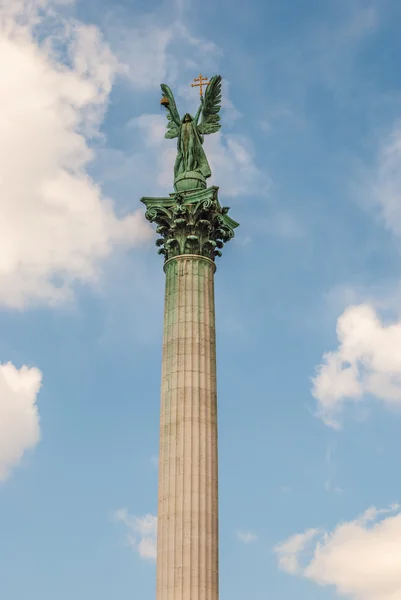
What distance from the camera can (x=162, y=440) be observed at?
41875mm

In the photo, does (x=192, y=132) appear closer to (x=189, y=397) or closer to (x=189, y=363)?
(x=189, y=363)

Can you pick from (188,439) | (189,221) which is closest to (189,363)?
(188,439)

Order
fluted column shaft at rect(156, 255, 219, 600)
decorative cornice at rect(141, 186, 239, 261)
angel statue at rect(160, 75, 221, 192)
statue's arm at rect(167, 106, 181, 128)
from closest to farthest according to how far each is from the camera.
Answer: fluted column shaft at rect(156, 255, 219, 600) < decorative cornice at rect(141, 186, 239, 261) < angel statue at rect(160, 75, 221, 192) < statue's arm at rect(167, 106, 181, 128)

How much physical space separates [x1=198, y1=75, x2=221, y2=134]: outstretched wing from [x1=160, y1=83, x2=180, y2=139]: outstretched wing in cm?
135

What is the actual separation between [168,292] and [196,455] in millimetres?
8679

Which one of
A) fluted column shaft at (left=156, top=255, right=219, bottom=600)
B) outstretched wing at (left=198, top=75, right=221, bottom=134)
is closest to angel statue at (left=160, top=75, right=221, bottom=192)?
outstretched wing at (left=198, top=75, right=221, bottom=134)

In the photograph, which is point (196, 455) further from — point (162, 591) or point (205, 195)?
point (205, 195)

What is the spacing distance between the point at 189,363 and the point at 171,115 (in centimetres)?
1559

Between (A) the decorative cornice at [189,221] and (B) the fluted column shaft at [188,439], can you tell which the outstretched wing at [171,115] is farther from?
(B) the fluted column shaft at [188,439]

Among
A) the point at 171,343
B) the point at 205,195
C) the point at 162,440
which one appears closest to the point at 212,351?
the point at 171,343

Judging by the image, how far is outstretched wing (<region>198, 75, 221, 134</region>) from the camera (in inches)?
2009

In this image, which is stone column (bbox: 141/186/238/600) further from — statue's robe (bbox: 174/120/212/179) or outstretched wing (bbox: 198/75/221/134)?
outstretched wing (bbox: 198/75/221/134)

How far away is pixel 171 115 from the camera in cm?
5128

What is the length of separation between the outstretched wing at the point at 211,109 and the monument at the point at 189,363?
0.06m
